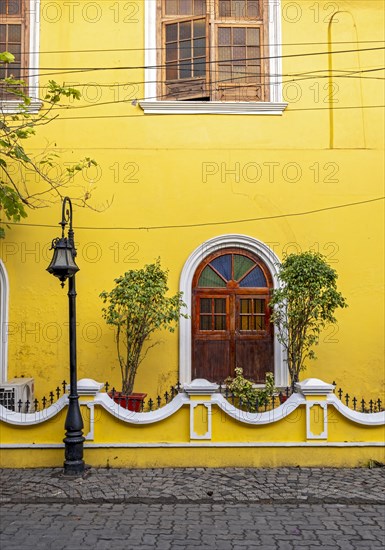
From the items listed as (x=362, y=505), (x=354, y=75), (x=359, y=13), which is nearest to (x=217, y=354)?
(x=362, y=505)

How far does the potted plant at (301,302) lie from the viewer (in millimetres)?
8383

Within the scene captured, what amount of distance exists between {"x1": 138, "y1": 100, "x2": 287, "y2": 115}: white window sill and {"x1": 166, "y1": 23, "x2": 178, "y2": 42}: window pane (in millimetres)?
1170

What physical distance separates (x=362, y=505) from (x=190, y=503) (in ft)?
5.68

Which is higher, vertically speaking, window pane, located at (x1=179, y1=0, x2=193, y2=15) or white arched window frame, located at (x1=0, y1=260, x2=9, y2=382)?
window pane, located at (x1=179, y1=0, x2=193, y2=15)

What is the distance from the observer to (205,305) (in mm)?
9398

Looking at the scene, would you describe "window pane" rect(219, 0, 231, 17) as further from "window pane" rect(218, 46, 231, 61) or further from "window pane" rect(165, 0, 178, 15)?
"window pane" rect(165, 0, 178, 15)

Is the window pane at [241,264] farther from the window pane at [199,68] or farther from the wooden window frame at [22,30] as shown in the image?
the wooden window frame at [22,30]

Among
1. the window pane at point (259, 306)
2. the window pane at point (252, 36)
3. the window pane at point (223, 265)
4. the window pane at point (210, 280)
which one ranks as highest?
the window pane at point (252, 36)

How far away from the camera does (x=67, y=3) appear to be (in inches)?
382

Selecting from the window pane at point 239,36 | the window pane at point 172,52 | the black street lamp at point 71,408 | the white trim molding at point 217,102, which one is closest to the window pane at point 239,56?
the window pane at point 239,36

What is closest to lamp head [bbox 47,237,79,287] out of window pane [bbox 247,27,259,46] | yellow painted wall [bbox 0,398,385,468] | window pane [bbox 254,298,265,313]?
yellow painted wall [bbox 0,398,385,468]

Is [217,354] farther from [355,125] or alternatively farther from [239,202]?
[355,125]

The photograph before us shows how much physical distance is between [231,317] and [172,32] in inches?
180

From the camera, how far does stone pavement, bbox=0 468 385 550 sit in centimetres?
537
